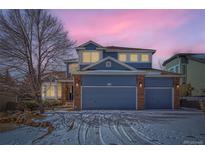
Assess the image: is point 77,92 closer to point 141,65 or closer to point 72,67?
point 72,67

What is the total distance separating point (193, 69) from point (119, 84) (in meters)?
3.88

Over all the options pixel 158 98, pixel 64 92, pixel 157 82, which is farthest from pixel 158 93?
pixel 64 92

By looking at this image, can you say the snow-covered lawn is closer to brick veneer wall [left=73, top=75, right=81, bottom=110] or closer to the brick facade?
the brick facade

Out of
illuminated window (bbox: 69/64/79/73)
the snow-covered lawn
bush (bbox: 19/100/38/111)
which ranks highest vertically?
illuminated window (bbox: 69/64/79/73)

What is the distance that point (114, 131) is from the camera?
313 inches

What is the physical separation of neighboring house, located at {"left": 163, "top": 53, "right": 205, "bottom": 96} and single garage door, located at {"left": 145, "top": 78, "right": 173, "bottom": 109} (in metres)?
2.00

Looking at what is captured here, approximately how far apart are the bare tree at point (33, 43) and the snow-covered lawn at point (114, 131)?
1.87 meters

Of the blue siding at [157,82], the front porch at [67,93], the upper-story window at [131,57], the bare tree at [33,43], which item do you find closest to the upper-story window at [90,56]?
the upper-story window at [131,57]

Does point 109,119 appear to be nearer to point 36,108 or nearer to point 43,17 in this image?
point 36,108

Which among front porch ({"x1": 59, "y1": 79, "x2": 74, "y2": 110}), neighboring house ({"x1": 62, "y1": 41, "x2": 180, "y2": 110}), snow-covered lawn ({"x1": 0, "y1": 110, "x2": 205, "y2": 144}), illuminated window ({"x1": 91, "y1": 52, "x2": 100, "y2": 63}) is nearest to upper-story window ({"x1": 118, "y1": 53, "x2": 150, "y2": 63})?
neighboring house ({"x1": 62, "y1": 41, "x2": 180, "y2": 110})

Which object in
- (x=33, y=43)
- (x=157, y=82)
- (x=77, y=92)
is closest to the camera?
(x=33, y=43)

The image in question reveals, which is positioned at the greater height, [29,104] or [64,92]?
[64,92]

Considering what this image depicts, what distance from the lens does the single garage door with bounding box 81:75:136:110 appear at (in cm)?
1152

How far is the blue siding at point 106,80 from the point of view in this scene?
12125 mm
